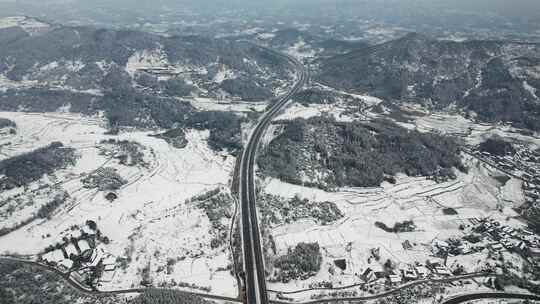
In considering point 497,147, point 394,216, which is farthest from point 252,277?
point 497,147

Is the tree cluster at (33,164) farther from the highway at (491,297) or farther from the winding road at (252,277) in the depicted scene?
the highway at (491,297)

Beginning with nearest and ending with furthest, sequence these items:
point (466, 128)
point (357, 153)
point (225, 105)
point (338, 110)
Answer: point (357, 153), point (466, 128), point (338, 110), point (225, 105)

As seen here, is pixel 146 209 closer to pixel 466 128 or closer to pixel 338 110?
pixel 338 110

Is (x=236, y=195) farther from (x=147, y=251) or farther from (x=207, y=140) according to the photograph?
(x=207, y=140)

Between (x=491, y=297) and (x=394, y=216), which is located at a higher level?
(x=491, y=297)

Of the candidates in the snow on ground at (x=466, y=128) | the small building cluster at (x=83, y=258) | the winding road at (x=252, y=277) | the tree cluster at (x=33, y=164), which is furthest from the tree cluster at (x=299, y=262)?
the snow on ground at (x=466, y=128)

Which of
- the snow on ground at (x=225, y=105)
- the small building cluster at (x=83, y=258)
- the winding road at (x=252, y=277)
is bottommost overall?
the small building cluster at (x=83, y=258)

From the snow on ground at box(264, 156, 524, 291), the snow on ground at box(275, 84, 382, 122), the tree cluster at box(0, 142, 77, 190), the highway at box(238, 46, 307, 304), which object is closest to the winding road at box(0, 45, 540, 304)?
the highway at box(238, 46, 307, 304)
